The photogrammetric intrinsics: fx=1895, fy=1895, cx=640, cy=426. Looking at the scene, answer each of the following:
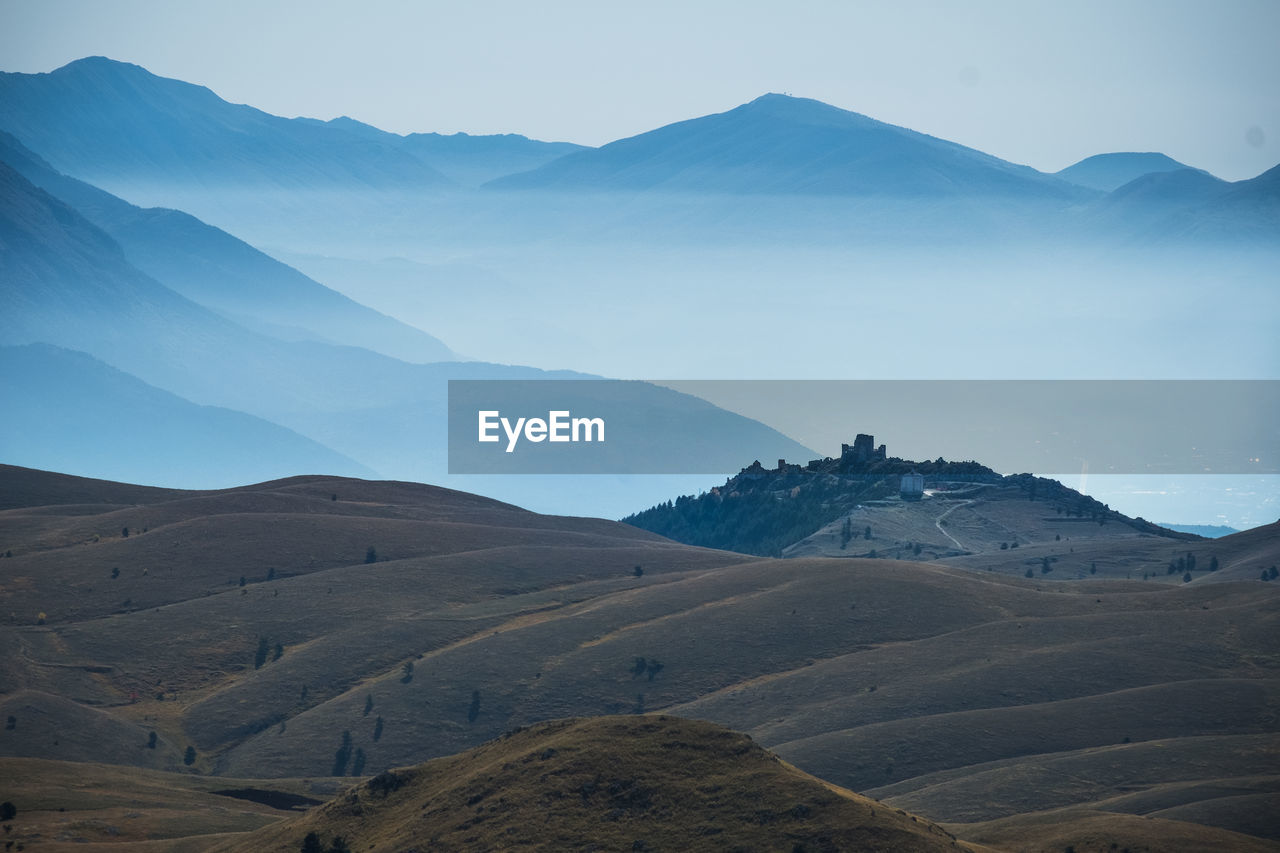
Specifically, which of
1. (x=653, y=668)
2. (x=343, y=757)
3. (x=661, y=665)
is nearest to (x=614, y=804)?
(x=343, y=757)

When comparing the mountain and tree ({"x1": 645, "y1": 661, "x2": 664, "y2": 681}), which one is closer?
the mountain

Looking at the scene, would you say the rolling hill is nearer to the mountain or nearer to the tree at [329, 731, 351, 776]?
the tree at [329, 731, 351, 776]

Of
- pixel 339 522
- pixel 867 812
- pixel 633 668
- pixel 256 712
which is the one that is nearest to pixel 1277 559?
pixel 633 668

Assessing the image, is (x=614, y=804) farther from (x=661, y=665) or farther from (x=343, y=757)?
(x=661, y=665)

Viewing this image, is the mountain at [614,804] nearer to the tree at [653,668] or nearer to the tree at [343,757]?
the tree at [343,757]

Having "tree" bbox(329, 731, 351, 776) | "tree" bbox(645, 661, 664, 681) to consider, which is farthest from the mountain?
"tree" bbox(645, 661, 664, 681)

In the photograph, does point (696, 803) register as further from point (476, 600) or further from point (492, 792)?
point (476, 600)
